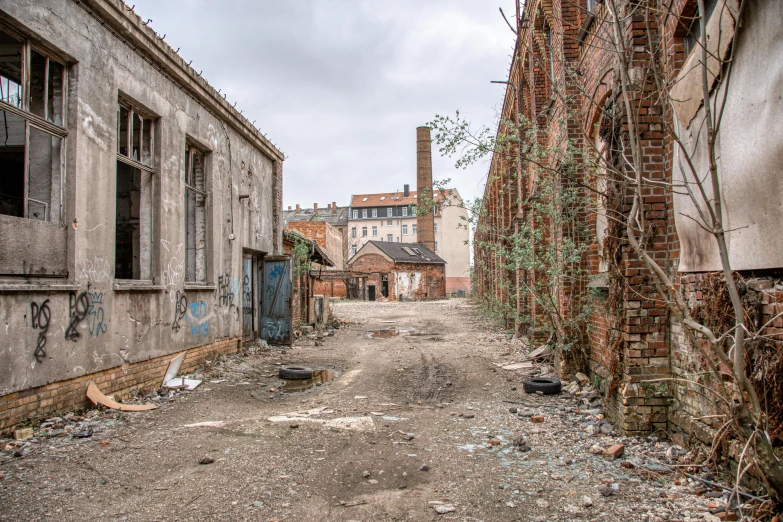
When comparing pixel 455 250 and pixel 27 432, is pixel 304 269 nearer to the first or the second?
pixel 27 432

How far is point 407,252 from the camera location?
158ft

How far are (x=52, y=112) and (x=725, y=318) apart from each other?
678 centimetres

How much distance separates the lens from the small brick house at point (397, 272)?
45469 millimetres

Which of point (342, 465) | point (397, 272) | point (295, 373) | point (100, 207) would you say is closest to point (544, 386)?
point (342, 465)

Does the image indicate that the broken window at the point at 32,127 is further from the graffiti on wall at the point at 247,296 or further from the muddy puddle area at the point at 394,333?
the muddy puddle area at the point at 394,333

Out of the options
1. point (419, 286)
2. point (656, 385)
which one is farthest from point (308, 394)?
point (419, 286)

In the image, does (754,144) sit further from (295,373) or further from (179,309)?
(179,309)

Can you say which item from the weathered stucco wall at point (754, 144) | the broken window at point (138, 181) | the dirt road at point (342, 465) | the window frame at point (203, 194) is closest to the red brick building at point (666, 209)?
the weathered stucco wall at point (754, 144)

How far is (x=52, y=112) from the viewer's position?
5.66 metres

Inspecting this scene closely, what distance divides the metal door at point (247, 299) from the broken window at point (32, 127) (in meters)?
5.62

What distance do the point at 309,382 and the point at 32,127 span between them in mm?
4949

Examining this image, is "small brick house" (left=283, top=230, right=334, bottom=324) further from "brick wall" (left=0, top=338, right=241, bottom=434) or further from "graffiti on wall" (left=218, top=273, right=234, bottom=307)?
"brick wall" (left=0, top=338, right=241, bottom=434)

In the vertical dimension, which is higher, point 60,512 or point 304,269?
point 304,269

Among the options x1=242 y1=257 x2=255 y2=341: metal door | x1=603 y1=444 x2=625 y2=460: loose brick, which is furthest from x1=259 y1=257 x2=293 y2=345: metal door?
x1=603 y1=444 x2=625 y2=460: loose brick
